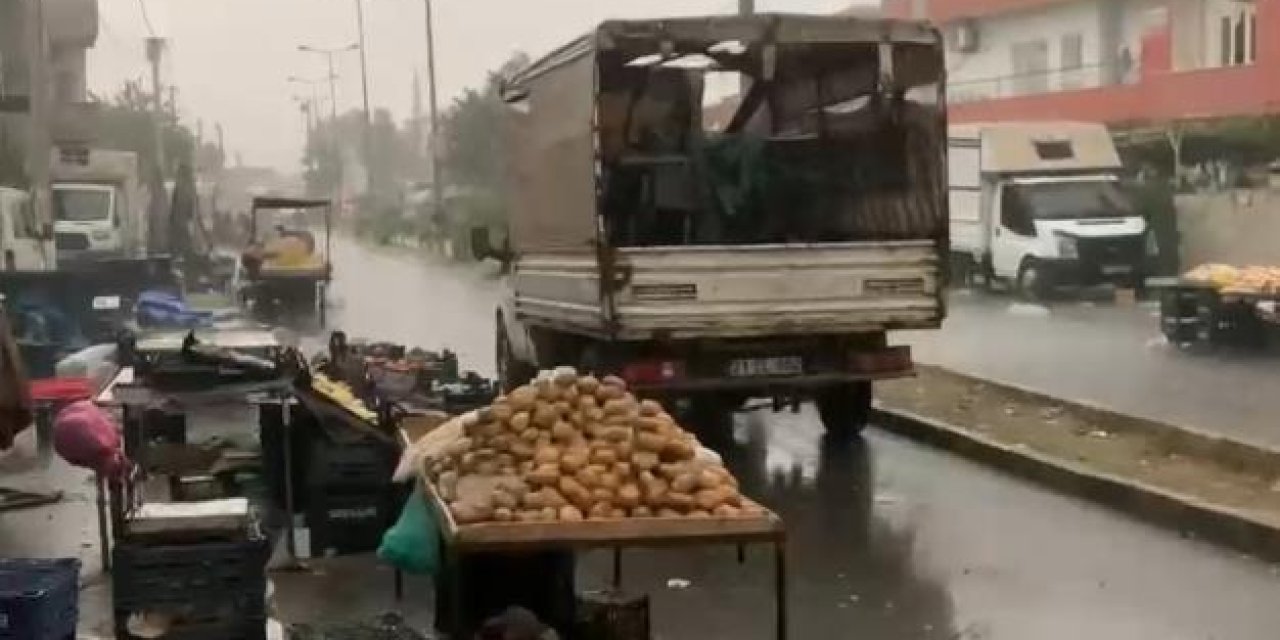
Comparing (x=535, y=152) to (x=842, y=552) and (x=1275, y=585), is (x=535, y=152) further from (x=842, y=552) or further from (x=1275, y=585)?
(x=1275, y=585)

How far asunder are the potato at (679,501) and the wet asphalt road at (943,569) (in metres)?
1.63

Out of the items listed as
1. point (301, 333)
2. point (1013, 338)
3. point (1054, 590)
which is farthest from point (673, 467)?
point (301, 333)

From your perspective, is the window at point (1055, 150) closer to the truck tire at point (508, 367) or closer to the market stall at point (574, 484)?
→ the truck tire at point (508, 367)

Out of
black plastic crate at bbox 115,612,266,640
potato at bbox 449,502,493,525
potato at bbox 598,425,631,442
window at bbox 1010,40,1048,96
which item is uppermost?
window at bbox 1010,40,1048,96

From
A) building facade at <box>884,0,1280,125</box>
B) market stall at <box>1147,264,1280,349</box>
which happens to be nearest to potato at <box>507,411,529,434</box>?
market stall at <box>1147,264,1280,349</box>

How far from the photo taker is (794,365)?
13016 millimetres

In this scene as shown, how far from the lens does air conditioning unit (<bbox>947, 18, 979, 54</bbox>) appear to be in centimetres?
4981

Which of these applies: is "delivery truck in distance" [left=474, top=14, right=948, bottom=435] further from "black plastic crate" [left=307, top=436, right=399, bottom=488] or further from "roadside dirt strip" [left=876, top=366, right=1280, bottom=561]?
"black plastic crate" [left=307, top=436, right=399, bottom=488]

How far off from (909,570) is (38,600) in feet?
14.5

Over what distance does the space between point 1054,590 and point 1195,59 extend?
3341 cm

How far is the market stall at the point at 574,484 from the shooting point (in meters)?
6.51

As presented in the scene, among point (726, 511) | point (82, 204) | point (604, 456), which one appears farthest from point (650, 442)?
point (82, 204)

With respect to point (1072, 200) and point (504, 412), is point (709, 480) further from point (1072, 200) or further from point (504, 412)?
point (1072, 200)

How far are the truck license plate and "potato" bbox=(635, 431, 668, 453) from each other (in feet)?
19.0
